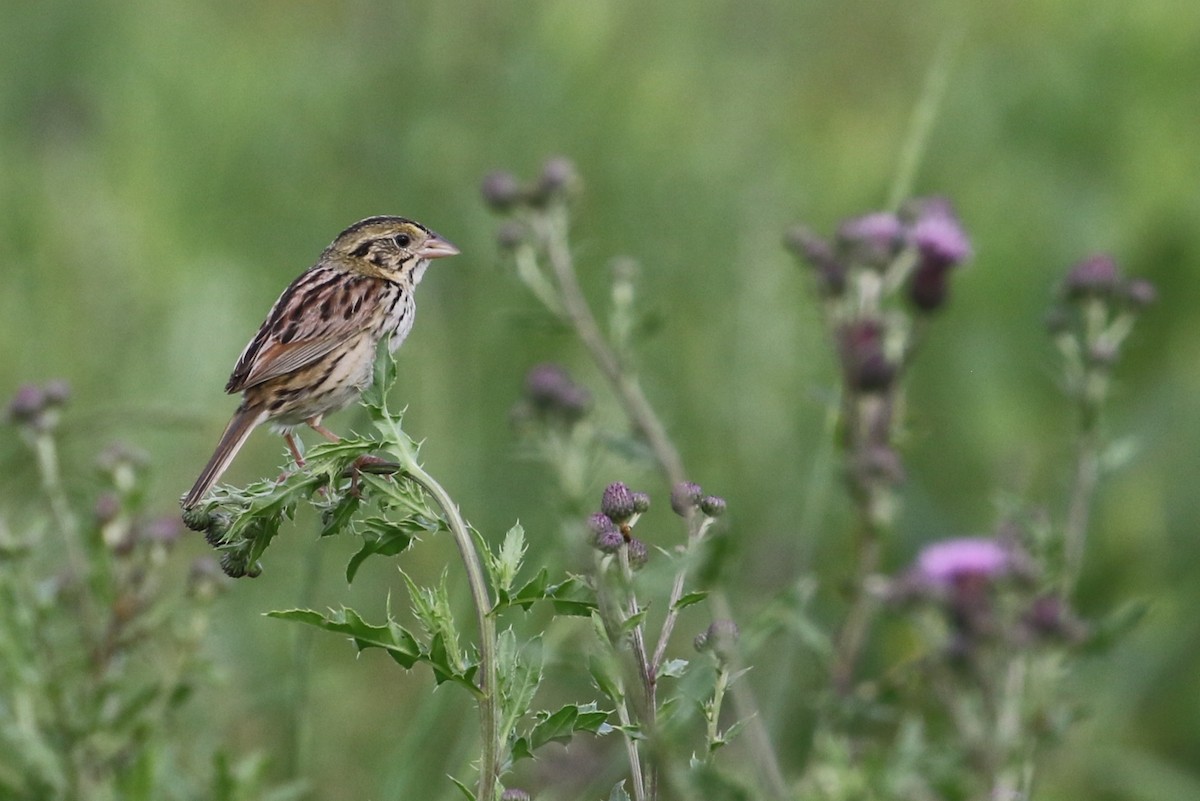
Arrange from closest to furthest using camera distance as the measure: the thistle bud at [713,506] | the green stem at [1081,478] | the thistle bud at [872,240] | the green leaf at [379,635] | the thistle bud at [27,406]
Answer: the green leaf at [379,635], the thistle bud at [713,506], the thistle bud at [27,406], the green stem at [1081,478], the thistle bud at [872,240]

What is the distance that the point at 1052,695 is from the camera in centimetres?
304

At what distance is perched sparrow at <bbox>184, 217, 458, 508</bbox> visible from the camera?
Result: 11.2 ft

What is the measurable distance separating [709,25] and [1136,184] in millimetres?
2983

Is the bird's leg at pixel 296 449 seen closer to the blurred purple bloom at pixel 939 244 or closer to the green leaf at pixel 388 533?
the green leaf at pixel 388 533

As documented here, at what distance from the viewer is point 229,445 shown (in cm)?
330

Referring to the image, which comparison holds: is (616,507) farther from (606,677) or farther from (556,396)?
(556,396)

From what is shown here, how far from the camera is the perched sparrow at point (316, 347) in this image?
11.2 ft

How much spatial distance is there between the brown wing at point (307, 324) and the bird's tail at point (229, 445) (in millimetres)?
59

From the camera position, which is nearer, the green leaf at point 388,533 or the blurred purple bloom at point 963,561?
the green leaf at point 388,533

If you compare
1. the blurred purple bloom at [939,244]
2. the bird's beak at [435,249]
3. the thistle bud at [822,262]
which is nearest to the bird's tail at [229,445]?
the bird's beak at [435,249]

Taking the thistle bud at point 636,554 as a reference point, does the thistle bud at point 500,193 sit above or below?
above

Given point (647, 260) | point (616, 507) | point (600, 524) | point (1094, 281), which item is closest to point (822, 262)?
point (1094, 281)

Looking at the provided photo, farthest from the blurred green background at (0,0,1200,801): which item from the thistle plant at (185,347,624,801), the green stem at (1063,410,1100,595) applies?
the thistle plant at (185,347,624,801)

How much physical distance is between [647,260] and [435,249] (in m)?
2.61
